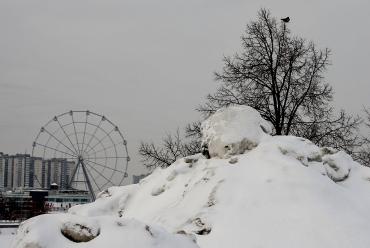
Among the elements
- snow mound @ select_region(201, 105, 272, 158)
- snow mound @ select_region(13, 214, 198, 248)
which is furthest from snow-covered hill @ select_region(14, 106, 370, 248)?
snow mound @ select_region(13, 214, 198, 248)

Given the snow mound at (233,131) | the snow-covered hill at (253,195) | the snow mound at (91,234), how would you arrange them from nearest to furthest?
1. the snow mound at (91,234)
2. the snow-covered hill at (253,195)
3. the snow mound at (233,131)

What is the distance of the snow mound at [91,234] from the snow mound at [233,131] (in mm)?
6528

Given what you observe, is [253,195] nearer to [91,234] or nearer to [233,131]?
[233,131]

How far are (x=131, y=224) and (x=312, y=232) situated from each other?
15.1ft

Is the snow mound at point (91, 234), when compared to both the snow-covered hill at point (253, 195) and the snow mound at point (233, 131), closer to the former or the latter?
the snow-covered hill at point (253, 195)

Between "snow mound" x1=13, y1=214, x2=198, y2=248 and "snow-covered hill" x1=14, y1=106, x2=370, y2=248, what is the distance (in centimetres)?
28

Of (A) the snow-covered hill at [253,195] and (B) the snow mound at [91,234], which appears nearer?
(B) the snow mound at [91,234]

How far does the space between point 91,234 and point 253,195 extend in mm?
5275

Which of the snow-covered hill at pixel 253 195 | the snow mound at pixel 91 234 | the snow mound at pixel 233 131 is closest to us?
the snow mound at pixel 91 234

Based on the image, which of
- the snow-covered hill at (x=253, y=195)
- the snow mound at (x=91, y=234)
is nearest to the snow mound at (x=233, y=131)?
the snow-covered hill at (x=253, y=195)

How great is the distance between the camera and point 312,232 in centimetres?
938

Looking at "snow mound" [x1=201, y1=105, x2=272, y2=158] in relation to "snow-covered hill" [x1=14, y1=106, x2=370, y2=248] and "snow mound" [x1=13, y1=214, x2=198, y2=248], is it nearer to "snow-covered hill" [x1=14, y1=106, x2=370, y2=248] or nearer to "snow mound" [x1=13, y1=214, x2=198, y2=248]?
"snow-covered hill" [x1=14, y1=106, x2=370, y2=248]

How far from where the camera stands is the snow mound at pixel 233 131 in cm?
1230

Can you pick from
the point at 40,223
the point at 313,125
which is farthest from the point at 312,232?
the point at 313,125
